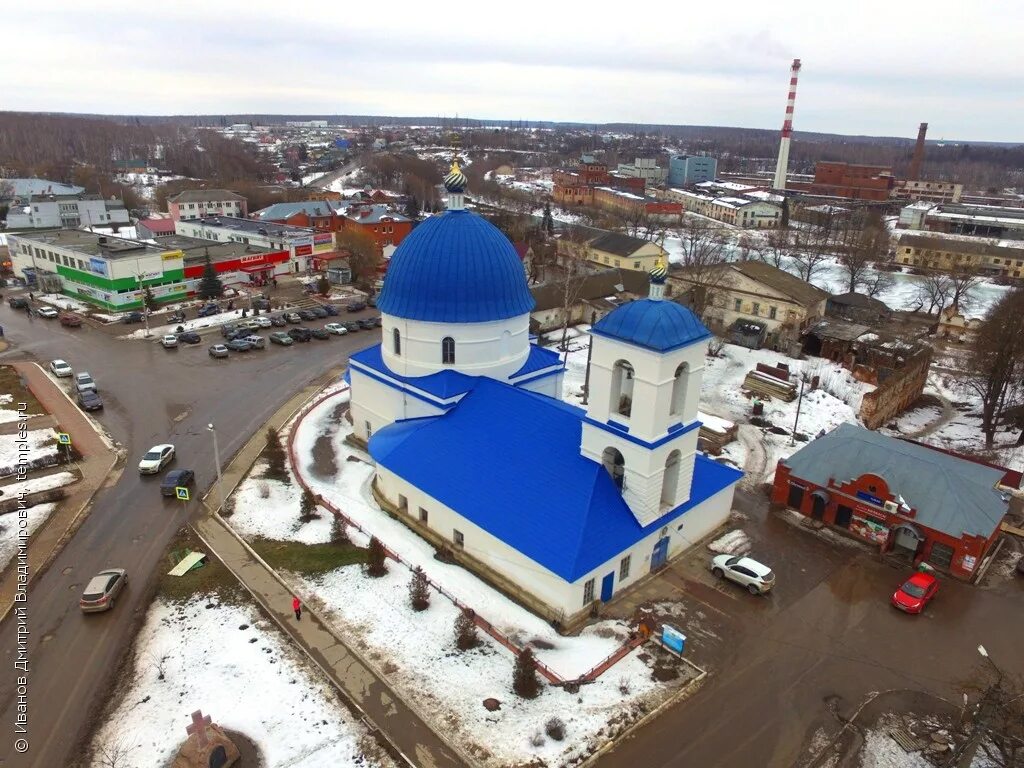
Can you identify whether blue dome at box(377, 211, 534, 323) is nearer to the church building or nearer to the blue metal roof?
the church building

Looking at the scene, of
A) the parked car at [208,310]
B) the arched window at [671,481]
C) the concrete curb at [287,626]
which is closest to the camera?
the concrete curb at [287,626]

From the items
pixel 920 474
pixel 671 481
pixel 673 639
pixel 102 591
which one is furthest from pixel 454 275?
pixel 920 474

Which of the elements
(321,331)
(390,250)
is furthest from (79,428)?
(390,250)

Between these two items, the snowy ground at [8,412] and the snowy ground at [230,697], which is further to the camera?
the snowy ground at [8,412]

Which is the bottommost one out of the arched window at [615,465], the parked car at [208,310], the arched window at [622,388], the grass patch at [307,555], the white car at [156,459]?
the grass patch at [307,555]

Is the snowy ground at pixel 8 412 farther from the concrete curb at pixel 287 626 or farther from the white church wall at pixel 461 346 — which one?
the white church wall at pixel 461 346

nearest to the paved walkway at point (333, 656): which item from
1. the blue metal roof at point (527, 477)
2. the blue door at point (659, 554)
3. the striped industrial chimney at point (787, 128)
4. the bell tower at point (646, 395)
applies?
the blue metal roof at point (527, 477)
